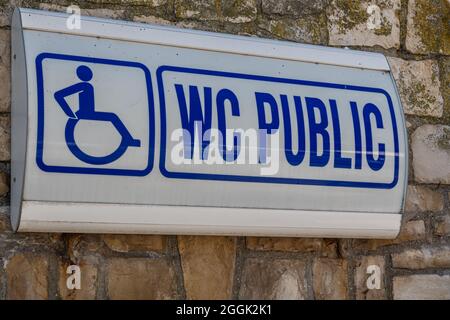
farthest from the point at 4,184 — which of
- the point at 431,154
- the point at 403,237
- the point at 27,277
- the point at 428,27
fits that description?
the point at 428,27

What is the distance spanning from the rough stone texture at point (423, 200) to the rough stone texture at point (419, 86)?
0.89ft

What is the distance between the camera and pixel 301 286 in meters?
2.52

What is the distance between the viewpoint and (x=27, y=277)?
7.16ft

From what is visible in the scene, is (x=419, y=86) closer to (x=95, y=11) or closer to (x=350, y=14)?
(x=350, y=14)

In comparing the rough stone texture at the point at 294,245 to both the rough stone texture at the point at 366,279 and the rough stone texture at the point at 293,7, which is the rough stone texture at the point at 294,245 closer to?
the rough stone texture at the point at 366,279

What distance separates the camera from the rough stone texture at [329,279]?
100 inches

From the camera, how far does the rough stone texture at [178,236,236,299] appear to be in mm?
2367

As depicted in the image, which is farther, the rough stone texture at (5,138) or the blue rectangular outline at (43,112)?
the rough stone texture at (5,138)

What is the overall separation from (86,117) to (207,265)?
623 mm

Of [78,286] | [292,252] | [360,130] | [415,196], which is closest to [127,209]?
[78,286]

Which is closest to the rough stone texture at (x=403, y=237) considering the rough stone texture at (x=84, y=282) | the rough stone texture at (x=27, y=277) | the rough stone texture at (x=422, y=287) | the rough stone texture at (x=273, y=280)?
the rough stone texture at (x=422, y=287)

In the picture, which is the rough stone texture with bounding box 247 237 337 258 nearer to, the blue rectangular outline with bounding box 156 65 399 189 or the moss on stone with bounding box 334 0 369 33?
the blue rectangular outline with bounding box 156 65 399 189

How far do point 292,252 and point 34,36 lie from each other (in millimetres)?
1060

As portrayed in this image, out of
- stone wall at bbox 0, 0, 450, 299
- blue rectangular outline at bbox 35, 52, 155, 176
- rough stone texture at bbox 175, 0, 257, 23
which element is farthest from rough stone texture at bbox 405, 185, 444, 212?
blue rectangular outline at bbox 35, 52, 155, 176
